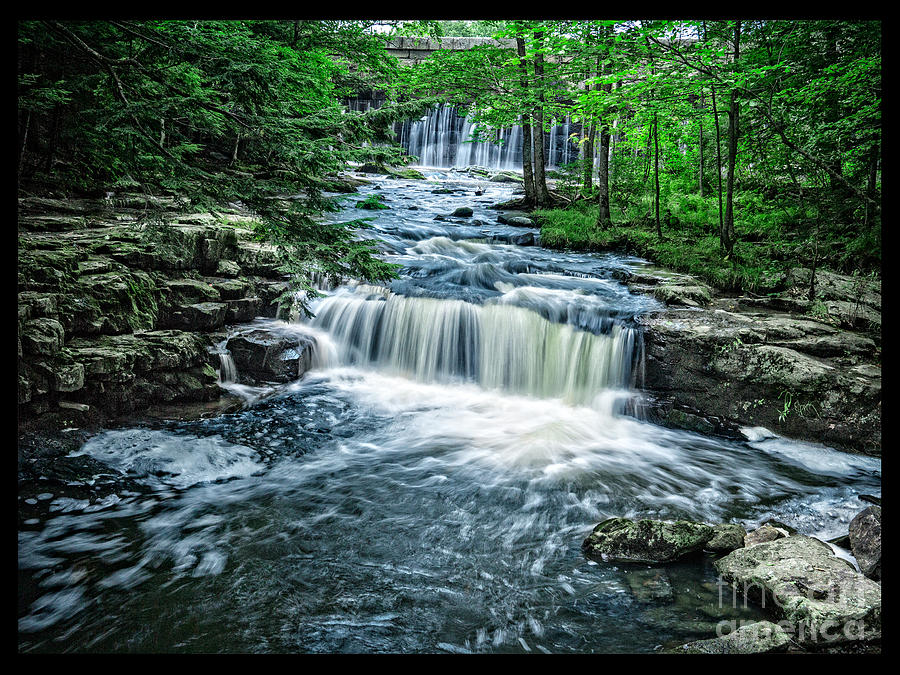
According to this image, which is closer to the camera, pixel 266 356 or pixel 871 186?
pixel 266 356

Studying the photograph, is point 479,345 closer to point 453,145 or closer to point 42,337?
point 42,337

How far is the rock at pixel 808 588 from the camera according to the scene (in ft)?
9.40

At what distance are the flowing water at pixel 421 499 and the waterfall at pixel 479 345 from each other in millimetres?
33

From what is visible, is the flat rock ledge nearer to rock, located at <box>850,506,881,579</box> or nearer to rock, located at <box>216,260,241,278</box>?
rock, located at <box>850,506,881,579</box>

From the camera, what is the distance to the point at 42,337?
204 inches

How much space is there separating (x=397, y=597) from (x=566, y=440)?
11.3ft

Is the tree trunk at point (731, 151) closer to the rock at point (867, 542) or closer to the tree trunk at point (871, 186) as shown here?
the tree trunk at point (871, 186)

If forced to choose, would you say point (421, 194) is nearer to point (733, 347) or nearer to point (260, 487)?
point (733, 347)

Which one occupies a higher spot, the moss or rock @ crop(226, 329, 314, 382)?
the moss

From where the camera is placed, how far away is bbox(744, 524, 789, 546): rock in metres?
4.04

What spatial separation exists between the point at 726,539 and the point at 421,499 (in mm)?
2621

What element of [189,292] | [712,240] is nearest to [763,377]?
[712,240]

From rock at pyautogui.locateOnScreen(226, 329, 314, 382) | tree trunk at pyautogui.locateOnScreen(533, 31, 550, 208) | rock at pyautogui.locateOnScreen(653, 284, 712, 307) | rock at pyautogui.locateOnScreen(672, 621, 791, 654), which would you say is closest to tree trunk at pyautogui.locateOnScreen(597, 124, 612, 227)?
tree trunk at pyautogui.locateOnScreen(533, 31, 550, 208)

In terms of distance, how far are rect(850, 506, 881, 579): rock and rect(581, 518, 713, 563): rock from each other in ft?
3.23
